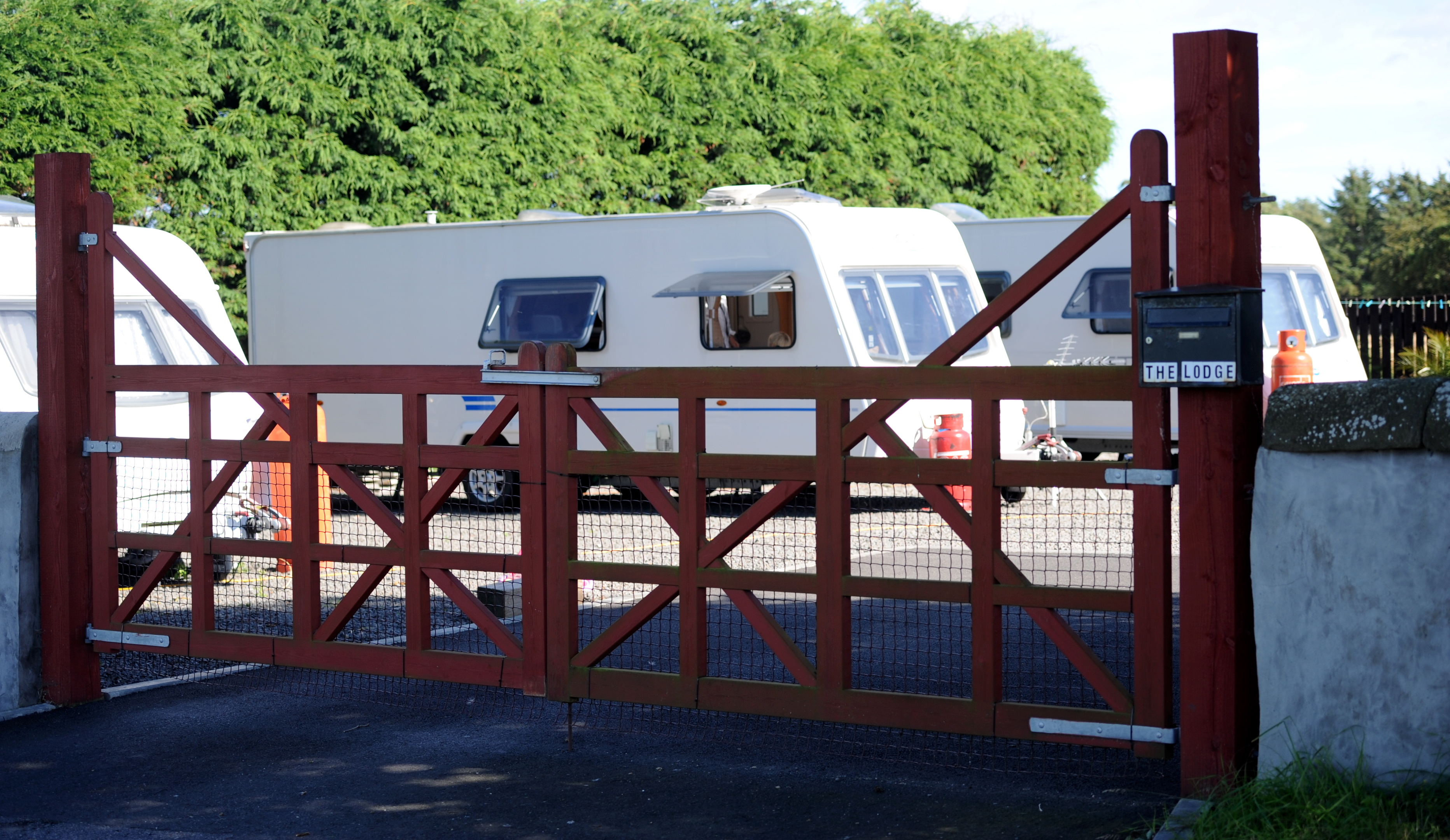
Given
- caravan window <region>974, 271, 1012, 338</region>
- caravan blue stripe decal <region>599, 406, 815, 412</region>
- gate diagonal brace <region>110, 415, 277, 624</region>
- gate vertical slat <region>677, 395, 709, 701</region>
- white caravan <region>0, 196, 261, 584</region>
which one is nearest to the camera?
gate vertical slat <region>677, 395, 709, 701</region>

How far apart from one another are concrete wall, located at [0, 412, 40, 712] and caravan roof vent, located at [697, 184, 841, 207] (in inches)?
321

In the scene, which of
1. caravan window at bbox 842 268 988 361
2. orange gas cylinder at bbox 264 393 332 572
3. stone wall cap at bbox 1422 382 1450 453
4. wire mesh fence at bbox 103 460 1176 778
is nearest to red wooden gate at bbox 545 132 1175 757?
wire mesh fence at bbox 103 460 1176 778

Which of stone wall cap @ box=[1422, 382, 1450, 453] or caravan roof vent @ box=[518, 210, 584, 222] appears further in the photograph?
caravan roof vent @ box=[518, 210, 584, 222]

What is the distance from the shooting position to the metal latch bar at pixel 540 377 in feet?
18.3

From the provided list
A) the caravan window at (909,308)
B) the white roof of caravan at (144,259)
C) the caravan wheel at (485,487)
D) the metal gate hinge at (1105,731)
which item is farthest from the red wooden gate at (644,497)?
the caravan wheel at (485,487)

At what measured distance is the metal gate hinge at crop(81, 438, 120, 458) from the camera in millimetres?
6609

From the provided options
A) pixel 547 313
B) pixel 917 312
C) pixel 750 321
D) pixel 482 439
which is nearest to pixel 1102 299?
pixel 917 312

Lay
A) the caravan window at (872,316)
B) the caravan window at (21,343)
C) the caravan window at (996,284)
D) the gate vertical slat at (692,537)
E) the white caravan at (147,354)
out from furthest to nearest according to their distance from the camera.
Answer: the caravan window at (996,284) → the caravan window at (872,316) → the caravan window at (21,343) → the white caravan at (147,354) → the gate vertical slat at (692,537)

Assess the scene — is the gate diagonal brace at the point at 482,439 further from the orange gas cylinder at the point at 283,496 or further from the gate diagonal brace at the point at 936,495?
the orange gas cylinder at the point at 283,496

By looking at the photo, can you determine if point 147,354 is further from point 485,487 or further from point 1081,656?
point 1081,656

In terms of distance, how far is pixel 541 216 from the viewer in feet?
47.9

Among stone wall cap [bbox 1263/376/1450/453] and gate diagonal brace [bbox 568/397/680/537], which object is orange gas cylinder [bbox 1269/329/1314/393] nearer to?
gate diagonal brace [bbox 568/397/680/537]

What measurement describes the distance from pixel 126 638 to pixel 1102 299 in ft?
36.1

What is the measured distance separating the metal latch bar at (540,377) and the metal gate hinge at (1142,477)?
1871mm
